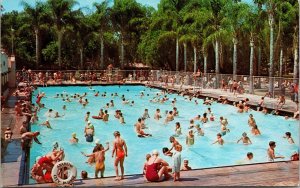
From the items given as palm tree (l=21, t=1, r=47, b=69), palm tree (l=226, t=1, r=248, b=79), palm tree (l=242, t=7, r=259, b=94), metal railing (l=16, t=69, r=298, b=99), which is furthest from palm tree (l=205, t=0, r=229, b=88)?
palm tree (l=21, t=1, r=47, b=69)

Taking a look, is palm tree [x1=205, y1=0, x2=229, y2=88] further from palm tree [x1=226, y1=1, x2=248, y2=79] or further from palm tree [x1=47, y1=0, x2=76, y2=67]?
palm tree [x1=47, y1=0, x2=76, y2=67]

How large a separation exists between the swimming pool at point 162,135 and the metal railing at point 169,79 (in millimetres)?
3286

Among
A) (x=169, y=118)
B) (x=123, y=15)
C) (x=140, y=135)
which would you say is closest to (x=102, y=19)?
(x=123, y=15)

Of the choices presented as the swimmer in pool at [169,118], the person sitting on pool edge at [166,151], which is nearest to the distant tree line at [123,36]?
the swimmer in pool at [169,118]

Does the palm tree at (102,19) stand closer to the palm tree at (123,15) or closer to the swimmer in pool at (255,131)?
the palm tree at (123,15)

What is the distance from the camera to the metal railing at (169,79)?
25.7m

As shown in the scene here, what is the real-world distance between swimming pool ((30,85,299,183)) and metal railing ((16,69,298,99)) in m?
3.29

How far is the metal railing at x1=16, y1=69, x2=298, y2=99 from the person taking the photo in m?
25.7

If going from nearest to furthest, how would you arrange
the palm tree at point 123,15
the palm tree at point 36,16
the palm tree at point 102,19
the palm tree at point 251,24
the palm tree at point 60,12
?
the palm tree at point 251,24, the palm tree at point 36,16, the palm tree at point 60,12, the palm tree at point 102,19, the palm tree at point 123,15

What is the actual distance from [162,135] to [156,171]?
939cm

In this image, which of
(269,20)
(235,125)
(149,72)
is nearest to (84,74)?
(149,72)

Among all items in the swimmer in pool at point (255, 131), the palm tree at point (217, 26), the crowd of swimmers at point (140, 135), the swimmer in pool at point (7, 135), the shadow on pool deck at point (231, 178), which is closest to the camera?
the shadow on pool deck at point (231, 178)

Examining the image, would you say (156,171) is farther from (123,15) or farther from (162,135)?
(123,15)

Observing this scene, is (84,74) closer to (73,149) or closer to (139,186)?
(73,149)
